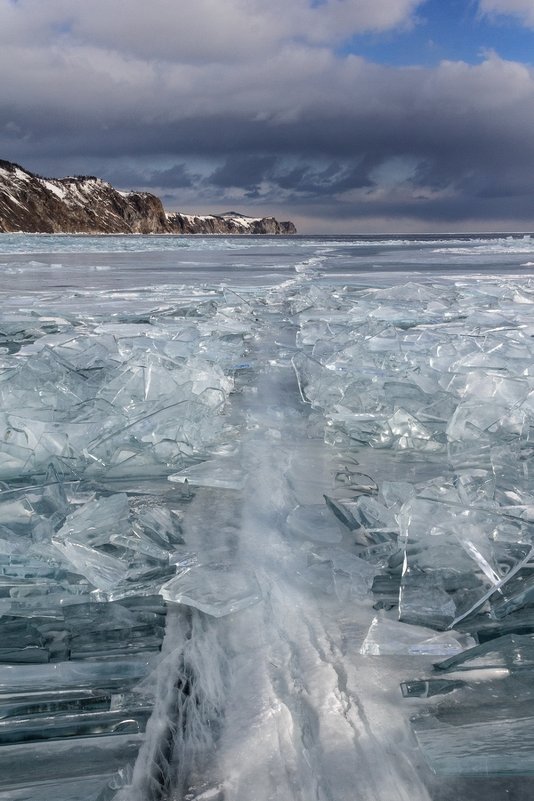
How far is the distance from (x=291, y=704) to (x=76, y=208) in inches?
3921

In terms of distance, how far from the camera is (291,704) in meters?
1.00

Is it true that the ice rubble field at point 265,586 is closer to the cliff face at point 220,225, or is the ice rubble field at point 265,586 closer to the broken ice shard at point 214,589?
the broken ice shard at point 214,589

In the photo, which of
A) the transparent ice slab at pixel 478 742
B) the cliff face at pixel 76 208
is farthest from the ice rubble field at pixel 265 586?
the cliff face at pixel 76 208

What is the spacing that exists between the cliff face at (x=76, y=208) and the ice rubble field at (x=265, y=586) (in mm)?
79443

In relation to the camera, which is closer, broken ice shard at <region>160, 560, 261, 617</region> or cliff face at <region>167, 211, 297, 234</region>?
broken ice shard at <region>160, 560, 261, 617</region>

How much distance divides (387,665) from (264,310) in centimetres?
517

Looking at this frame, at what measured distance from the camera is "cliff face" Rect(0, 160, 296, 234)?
264ft

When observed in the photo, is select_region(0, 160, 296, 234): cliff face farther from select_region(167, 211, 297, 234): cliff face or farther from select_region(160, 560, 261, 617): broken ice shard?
select_region(160, 560, 261, 617): broken ice shard

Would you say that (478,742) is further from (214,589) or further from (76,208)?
(76,208)

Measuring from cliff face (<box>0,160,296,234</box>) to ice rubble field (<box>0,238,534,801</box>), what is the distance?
7944 cm

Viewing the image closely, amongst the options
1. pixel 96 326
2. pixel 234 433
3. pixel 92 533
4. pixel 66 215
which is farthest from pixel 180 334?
pixel 66 215

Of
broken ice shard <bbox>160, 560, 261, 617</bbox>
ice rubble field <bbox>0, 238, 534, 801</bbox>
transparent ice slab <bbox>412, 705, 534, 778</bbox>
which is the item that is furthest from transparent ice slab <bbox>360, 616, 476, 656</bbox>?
broken ice shard <bbox>160, 560, 261, 617</bbox>

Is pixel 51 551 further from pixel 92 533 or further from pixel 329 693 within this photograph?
pixel 329 693

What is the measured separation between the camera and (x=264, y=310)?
239 inches
